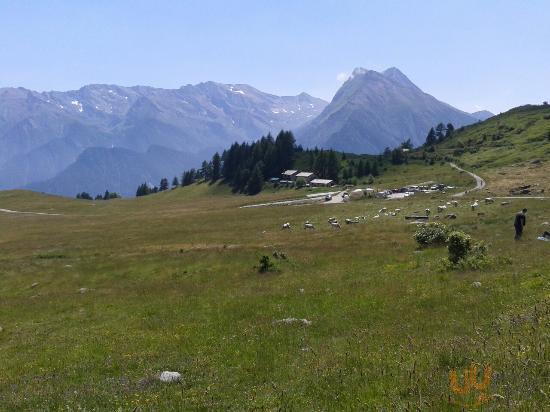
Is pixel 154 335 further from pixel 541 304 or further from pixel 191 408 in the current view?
pixel 541 304

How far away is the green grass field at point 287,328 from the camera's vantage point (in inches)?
392

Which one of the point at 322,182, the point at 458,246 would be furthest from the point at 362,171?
the point at 458,246

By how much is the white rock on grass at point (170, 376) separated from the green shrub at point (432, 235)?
26975mm

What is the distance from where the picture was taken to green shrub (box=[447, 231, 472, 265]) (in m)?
25.8

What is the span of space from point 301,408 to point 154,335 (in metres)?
11.5

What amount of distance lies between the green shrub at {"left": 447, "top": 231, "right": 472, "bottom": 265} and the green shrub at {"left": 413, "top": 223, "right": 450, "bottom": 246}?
9.03 meters

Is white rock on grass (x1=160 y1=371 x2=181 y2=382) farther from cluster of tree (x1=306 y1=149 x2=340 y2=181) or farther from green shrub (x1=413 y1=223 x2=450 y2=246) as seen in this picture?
cluster of tree (x1=306 y1=149 x2=340 y2=181)

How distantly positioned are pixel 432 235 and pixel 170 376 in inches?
1094

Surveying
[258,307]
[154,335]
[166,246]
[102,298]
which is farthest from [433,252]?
[166,246]

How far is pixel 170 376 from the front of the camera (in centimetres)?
1295

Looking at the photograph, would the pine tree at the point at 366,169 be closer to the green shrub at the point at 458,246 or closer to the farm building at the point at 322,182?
the farm building at the point at 322,182

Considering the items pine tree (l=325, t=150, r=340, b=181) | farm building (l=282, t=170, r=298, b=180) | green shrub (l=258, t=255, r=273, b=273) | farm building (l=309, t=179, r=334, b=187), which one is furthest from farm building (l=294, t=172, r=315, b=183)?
green shrub (l=258, t=255, r=273, b=273)

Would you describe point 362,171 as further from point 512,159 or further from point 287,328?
point 287,328

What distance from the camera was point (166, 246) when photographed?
187 feet
